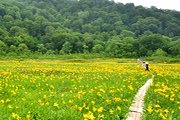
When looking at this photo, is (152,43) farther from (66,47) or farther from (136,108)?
(136,108)

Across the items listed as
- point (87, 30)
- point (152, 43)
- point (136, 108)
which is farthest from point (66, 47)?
point (136, 108)

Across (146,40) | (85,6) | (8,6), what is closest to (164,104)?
(146,40)

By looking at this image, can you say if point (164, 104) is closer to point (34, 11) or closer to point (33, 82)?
point (33, 82)

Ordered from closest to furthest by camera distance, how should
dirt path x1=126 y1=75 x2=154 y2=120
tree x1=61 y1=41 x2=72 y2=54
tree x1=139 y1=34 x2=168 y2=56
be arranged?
dirt path x1=126 y1=75 x2=154 y2=120 < tree x1=139 y1=34 x2=168 y2=56 < tree x1=61 y1=41 x2=72 y2=54

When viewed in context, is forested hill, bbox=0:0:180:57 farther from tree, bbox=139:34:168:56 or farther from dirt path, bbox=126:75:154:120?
dirt path, bbox=126:75:154:120

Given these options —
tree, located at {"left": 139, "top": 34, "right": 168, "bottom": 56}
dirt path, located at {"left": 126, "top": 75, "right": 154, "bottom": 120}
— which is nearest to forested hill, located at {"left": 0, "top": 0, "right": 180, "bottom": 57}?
tree, located at {"left": 139, "top": 34, "right": 168, "bottom": 56}

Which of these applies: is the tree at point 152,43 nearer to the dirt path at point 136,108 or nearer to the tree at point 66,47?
the tree at point 66,47

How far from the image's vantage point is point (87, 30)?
4345 inches

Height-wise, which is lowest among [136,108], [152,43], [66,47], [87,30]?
[136,108]

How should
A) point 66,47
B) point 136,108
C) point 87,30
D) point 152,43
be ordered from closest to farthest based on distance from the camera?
point 136,108, point 152,43, point 66,47, point 87,30

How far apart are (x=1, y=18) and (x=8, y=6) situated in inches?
873

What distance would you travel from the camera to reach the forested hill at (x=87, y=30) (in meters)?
60.6

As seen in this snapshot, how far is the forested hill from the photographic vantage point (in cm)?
6059

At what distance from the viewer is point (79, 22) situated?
387ft
